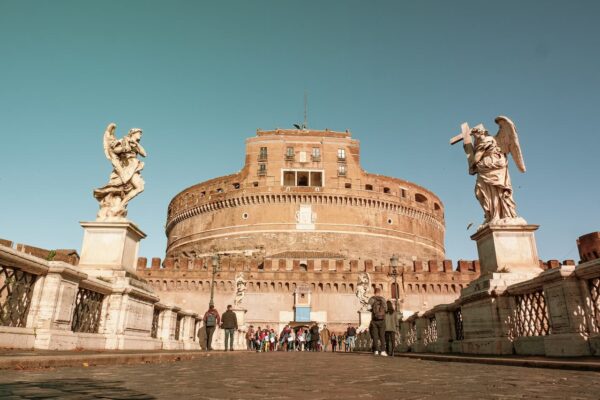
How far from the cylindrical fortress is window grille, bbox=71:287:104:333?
123 ft

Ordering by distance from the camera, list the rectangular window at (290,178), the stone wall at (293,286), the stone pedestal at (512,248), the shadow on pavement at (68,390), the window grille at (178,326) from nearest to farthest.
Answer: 1. the shadow on pavement at (68,390)
2. the stone pedestal at (512,248)
3. the window grille at (178,326)
4. the stone wall at (293,286)
5. the rectangular window at (290,178)

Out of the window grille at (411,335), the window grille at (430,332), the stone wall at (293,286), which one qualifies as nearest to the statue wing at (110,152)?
the window grille at (430,332)

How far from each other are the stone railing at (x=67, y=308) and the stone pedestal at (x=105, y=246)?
34 centimetres

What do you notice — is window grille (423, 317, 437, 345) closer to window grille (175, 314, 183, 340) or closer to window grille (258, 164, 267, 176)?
window grille (175, 314, 183, 340)

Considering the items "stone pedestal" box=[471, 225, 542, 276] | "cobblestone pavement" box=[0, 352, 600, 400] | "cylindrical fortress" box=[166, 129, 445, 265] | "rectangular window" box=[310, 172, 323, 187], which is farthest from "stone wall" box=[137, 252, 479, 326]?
"cobblestone pavement" box=[0, 352, 600, 400]

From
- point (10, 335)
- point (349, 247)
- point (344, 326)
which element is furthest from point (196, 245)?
point (10, 335)

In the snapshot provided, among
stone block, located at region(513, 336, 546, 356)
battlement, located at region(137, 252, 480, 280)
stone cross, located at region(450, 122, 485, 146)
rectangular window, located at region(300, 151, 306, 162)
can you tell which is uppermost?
rectangular window, located at region(300, 151, 306, 162)

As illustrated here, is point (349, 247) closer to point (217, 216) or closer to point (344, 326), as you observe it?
point (344, 326)

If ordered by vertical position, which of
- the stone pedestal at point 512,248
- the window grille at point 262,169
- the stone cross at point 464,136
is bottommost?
the stone pedestal at point 512,248

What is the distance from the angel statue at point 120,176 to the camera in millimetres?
7586

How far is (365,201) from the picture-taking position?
162 feet

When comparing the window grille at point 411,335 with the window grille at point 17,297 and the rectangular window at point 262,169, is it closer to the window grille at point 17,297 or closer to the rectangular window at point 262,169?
the window grille at point 17,297

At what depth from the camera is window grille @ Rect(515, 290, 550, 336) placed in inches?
214

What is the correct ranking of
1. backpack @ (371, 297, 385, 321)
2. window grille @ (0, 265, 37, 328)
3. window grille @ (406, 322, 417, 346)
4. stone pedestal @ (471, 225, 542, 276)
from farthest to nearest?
window grille @ (406, 322, 417, 346) < backpack @ (371, 297, 385, 321) < stone pedestal @ (471, 225, 542, 276) < window grille @ (0, 265, 37, 328)
